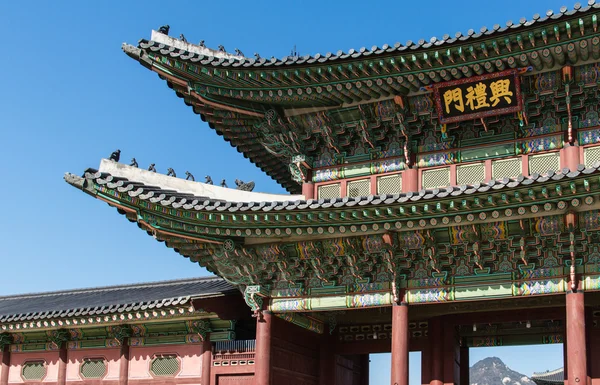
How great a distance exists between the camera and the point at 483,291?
13953mm

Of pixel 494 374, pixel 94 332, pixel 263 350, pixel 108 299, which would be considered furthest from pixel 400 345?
pixel 494 374

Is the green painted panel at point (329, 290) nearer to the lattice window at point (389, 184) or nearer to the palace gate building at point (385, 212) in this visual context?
the palace gate building at point (385, 212)

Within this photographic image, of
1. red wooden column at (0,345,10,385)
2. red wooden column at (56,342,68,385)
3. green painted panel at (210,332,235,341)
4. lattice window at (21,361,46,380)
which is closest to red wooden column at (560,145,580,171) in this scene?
green painted panel at (210,332,235,341)

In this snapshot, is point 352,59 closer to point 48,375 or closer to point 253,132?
point 253,132

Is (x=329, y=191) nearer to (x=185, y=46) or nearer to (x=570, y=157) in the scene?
(x=185, y=46)

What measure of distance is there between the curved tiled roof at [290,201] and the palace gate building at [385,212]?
41 mm

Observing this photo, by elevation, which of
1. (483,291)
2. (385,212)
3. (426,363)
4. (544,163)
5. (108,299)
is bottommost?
(426,363)

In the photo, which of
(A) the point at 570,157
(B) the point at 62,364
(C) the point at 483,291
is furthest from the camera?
(B) the point at 62,364

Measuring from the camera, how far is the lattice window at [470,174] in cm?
1537

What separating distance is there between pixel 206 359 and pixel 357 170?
556 cm

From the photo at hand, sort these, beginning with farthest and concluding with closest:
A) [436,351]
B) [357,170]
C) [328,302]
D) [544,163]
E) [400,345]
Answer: [357,170] → [436,351] → [328,302] → [544,163] → [400,345]

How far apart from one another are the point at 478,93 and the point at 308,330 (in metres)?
6.61

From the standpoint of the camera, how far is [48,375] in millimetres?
19672

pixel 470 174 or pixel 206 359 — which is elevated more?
pixel 470 174
